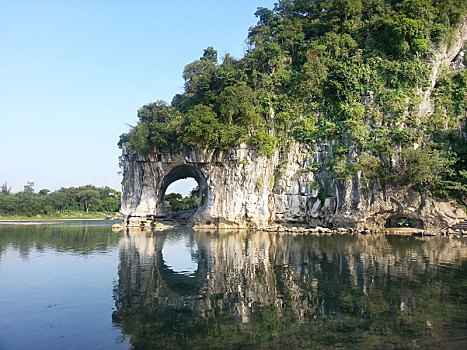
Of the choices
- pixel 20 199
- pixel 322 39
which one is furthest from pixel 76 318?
pixel 20 199

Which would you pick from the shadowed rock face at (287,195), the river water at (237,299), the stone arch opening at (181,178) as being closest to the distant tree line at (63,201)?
the stone arch opening at (181,178)

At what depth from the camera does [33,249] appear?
2158 cm

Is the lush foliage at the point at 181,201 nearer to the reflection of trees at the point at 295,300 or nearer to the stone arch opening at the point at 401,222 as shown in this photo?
the stone arch opening at the point at 401,222

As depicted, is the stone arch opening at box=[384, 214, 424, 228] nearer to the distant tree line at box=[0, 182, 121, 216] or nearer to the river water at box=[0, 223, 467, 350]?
the river water at box=[0, 223, 467, 350]

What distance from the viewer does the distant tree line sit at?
5841 cm

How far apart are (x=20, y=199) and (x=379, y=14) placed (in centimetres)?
6193

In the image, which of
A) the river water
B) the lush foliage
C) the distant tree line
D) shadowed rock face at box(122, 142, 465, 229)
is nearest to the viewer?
the river water

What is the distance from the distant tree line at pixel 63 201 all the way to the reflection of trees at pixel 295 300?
50.7m

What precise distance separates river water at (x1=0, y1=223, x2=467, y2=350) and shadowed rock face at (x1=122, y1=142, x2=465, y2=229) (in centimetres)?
957

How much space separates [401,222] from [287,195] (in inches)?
411

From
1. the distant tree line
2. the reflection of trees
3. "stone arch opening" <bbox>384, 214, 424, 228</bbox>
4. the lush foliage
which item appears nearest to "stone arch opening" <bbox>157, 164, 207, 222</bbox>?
the lush foliage

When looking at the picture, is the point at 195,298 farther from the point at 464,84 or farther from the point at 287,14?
the point at 287,14

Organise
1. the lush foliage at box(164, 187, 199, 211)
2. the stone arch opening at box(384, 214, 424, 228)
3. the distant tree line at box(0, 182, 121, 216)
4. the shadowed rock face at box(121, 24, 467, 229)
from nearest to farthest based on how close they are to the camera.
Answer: the shadowed rock face at box(121, 24, 467, 229), the stone arch opening at box(384, 214, 424, 228), the lush foliage at box(164, 187, 199, 211), the distant tree line at box(0, 182, 121, 216)

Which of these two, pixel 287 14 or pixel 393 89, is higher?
pixel 287 14
